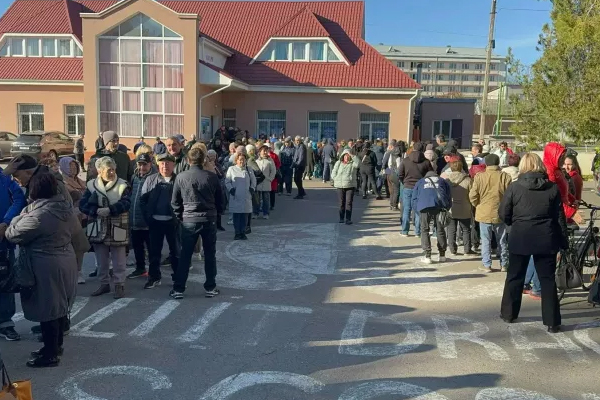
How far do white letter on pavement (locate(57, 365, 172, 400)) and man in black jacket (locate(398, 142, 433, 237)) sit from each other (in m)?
7.02

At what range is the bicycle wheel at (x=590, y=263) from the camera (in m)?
7.98

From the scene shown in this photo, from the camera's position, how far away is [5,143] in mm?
26734

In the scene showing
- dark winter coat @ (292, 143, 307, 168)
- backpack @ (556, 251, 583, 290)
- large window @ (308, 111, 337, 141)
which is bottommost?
backpack @ (556, 251, 583, 290)

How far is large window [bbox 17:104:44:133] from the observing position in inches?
1185

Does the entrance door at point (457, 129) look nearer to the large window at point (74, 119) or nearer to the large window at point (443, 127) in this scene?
the large window at point (443, 127)

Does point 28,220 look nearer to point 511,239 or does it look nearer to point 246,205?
point 511,239

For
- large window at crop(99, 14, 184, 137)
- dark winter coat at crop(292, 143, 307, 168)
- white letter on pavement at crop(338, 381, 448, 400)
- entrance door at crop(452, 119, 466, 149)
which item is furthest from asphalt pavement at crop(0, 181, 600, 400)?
entrance door at crop(452, 119, 466, 149)

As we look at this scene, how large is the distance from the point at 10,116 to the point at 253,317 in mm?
27735

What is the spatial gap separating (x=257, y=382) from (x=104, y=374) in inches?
52.8

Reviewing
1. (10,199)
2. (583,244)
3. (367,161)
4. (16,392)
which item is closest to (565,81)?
(367,161)

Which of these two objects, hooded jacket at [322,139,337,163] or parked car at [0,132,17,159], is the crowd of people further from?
parked car at [0,132,17,159]

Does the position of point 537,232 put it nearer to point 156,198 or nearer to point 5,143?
point 156,198

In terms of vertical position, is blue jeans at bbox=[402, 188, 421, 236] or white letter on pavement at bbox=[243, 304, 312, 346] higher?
blue jeans at bbox=[402, 188, 421, 236]

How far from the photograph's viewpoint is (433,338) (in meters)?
6.16
